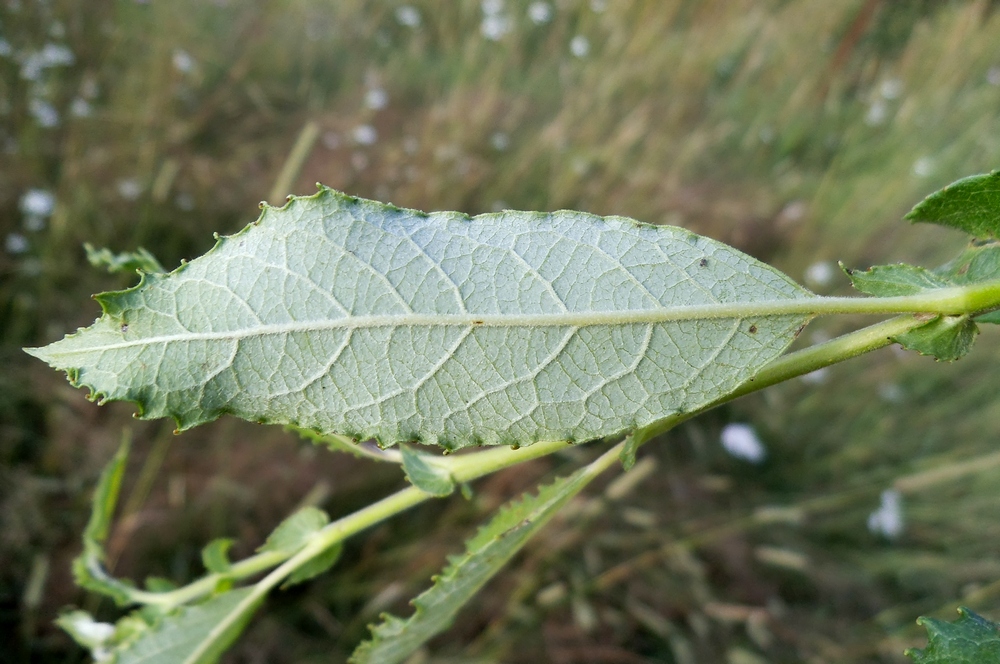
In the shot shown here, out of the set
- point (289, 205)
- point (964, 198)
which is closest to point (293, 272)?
point (289, 205)

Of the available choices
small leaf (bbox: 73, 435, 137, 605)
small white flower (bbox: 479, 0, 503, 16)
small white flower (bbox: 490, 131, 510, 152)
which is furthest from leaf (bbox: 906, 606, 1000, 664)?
small white flower (bbox: 479, 0, 503, 16)

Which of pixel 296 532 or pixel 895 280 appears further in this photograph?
pixel 296 532

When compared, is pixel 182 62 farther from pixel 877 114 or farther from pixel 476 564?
pixel 877 114

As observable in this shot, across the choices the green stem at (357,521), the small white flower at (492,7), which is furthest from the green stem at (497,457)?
the small white flower at (492,7)

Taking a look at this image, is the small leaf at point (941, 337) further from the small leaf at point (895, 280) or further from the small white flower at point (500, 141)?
the small white flower at point (500, 141)

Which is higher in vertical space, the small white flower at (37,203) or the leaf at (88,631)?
the small white flower at (37,203)

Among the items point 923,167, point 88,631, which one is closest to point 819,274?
point 923,167

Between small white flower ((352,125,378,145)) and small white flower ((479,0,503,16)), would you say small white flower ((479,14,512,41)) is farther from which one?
small white flower ((352,125,378,145))
